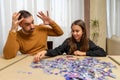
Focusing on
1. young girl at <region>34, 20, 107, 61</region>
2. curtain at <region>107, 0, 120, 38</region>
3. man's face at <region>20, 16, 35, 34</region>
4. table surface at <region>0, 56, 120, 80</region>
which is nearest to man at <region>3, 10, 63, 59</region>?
man's face at <region>20, 16, 35, 34</region>

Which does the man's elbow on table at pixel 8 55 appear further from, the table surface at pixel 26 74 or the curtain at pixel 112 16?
the curtain at pixel 112 16

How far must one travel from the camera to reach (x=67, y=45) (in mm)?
2316

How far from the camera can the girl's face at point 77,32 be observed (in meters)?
2.27

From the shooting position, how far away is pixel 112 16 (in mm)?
4777

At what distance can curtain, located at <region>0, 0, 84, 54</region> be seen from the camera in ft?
14.2

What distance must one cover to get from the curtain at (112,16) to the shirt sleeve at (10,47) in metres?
3.09

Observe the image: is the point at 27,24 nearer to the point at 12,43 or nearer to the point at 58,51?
the point at 12,43

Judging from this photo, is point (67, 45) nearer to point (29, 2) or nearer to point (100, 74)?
point (100, 74)

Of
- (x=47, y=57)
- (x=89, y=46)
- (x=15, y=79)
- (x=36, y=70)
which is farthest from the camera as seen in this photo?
(x=89, y=46)

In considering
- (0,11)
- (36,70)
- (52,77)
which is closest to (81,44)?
(36,70)

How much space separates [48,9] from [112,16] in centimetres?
150

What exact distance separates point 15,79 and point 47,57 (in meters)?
0.76

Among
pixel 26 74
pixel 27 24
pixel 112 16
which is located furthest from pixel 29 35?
pixel 112 16

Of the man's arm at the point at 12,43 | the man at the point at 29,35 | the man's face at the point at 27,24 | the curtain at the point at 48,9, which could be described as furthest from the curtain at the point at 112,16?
the man's arm at the point at 12,43
